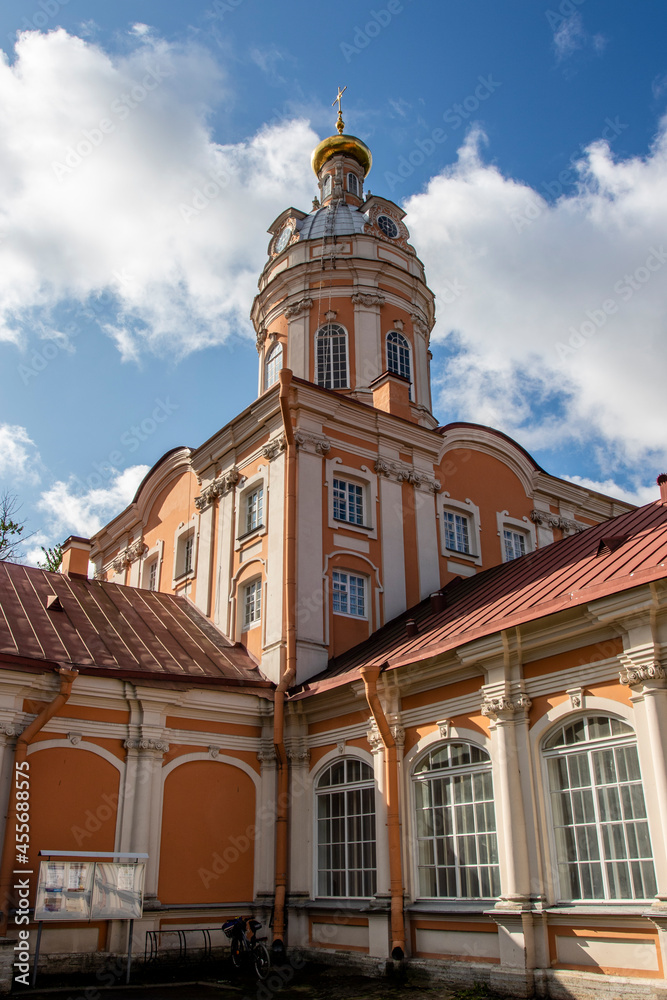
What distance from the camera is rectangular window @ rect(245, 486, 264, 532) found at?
17047 mm

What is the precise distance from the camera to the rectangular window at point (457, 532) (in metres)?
18.4

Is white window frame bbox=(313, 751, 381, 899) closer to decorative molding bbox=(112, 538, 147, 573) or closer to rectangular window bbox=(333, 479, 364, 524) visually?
rectangular window bbox=(333, 479, 364, 524)

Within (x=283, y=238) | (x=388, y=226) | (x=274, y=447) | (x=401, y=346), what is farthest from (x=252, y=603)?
(x=388, y=226)

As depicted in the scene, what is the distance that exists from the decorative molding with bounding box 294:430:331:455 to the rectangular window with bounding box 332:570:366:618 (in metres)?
2.41

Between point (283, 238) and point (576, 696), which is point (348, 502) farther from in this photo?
point (283, 238)

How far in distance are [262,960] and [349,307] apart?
14462 mm

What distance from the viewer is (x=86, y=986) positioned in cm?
1124

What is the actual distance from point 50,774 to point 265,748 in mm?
3635

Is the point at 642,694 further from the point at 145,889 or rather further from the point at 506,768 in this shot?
the point at 145,889

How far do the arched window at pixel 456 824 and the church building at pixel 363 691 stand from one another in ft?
0.13

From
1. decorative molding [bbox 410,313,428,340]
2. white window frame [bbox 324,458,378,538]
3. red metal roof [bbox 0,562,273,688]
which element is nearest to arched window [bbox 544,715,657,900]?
red metal roof [bbox 0,562,273,688]

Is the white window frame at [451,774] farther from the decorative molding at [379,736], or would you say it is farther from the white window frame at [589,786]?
the white window frame at [589,786]

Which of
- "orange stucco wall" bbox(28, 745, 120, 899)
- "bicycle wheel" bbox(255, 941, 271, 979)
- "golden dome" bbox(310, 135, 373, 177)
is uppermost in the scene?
"golden dome" bbox(310, 135, 373, 177)

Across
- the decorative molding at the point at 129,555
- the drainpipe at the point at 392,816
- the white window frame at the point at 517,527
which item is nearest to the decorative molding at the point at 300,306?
the decorative molding at the point at 129,555
